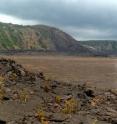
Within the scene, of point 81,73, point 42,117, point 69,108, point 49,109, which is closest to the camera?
point 42,117

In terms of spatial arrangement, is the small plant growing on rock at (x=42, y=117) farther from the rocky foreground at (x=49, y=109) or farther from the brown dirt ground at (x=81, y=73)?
the brown dirt ground at (x=81, y=73)

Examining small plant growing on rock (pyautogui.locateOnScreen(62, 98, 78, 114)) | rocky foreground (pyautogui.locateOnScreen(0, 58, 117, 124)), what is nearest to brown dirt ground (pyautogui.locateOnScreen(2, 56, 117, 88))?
rocky foreground (pyautogui.locateOnScreen(0, 58, 117, 124))

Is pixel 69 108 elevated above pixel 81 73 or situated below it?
above

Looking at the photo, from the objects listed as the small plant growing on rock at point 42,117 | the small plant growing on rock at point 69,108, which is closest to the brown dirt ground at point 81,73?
the small plant growing on rock at point 69,108

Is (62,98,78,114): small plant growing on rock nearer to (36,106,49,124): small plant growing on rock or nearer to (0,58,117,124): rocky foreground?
(0,58,117,124): rocky foreground

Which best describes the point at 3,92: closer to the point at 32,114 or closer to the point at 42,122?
the point at 32,114

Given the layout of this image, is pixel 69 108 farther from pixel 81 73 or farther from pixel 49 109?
pixel 81 73

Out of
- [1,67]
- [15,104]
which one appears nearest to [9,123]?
[15,104]

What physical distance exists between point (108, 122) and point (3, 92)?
5428mm

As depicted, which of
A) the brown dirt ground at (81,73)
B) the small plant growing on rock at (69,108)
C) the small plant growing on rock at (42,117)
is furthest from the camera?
the brown dirt ground at (81,73)

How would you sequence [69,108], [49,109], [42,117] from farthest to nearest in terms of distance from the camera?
[49,109] < [69,108] < [42,117]

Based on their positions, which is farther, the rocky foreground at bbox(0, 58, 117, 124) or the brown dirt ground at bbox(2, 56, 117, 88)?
the brown dirt ground at bbox(2, 56, 117, 88)

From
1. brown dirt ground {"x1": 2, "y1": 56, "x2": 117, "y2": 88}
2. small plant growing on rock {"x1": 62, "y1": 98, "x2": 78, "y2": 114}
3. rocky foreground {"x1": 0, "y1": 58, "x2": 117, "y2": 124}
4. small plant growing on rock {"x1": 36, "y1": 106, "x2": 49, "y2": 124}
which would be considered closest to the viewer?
small plant growing on rock {"x1": 36, "y1": 106, "x2": 49, "y2": 124}

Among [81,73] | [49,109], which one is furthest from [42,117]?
[81,73]
